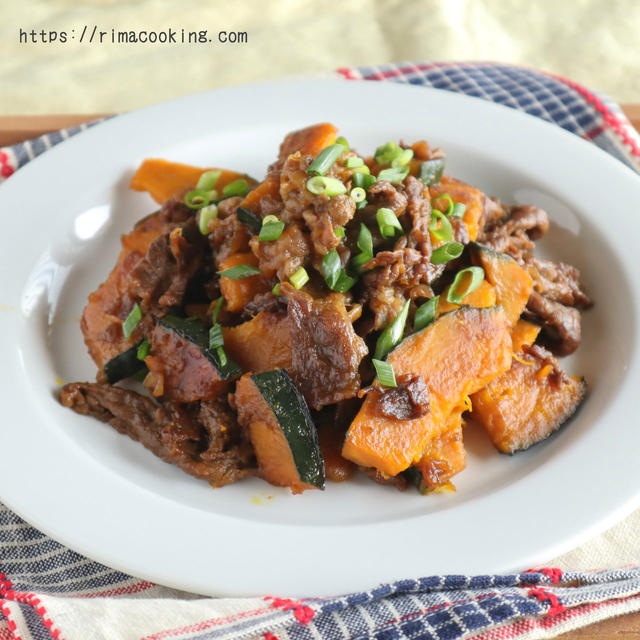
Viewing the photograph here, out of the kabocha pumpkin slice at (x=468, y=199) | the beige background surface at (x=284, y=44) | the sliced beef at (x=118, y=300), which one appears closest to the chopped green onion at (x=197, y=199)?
the sliced beef at (x=118, y=300)

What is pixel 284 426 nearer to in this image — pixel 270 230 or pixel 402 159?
pixel 270 230

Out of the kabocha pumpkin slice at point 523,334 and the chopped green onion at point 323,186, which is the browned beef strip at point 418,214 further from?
the kabocha pumpkin slice at point 523,334

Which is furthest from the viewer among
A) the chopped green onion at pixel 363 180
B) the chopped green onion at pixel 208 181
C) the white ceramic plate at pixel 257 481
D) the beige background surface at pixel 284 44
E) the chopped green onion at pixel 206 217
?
the beige background surface at pixel 284 44

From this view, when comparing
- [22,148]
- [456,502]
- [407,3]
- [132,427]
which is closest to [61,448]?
[132,427]

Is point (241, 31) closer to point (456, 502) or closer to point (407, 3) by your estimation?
point (407, 3)

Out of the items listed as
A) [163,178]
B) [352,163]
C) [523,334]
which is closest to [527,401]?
[523,334]

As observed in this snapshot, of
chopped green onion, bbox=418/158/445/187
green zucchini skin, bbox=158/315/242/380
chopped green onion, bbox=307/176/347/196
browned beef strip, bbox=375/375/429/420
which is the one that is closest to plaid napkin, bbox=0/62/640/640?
browned beef strip, bbox=375/375/429/420

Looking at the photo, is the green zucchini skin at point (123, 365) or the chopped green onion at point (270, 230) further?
the green zucchini skin at point (123, 365)
